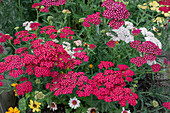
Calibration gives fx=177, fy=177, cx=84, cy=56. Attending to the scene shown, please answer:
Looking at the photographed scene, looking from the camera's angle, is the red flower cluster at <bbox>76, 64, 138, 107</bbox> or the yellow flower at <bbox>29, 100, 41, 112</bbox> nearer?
the red flower cluster at <bbox>76, 64, 138, 107</bbox>

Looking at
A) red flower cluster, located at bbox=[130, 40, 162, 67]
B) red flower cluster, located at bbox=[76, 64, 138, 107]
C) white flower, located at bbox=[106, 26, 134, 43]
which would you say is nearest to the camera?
red flower cluster, located at bbox=[76, 64, 138, 107]

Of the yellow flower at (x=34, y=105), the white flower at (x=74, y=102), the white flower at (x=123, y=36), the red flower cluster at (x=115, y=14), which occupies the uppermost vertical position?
the red flower cluster at (x=115, y=14)

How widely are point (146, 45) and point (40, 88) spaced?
1035mm

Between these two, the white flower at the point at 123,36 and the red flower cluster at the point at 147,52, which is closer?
the red flower cluster at the point at 147,52

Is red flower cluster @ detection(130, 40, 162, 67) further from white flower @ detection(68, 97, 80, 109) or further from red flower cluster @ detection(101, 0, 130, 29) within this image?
white flower @ detection(68, 97, 80, 109)

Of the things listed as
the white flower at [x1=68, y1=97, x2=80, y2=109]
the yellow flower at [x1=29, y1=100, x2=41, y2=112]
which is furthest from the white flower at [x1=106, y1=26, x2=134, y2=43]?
→ the yellow flower at [x1=29, y1=100, x2=41, y2=112]

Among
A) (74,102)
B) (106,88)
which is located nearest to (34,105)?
(74,102)

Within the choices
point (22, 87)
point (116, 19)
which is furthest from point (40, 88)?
point (116, 19)

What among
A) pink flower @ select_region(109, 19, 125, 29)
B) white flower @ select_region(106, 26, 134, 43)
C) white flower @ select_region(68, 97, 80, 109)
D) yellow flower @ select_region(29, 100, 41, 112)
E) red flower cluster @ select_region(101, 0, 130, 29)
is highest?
red flower cluster @ select_region(101, 0, 130, 29)

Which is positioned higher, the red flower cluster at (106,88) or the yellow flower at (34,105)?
the red flower cluster at (106,88)

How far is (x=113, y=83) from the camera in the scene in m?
1.33

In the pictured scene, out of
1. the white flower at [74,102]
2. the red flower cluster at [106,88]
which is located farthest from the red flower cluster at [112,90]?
the white flower at [74,102]

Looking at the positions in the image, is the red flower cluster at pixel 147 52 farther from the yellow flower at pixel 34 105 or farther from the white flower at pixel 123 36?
the yellow flower at pixel 34 105

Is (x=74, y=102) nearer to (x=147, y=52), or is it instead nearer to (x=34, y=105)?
(x=34, y=105)
